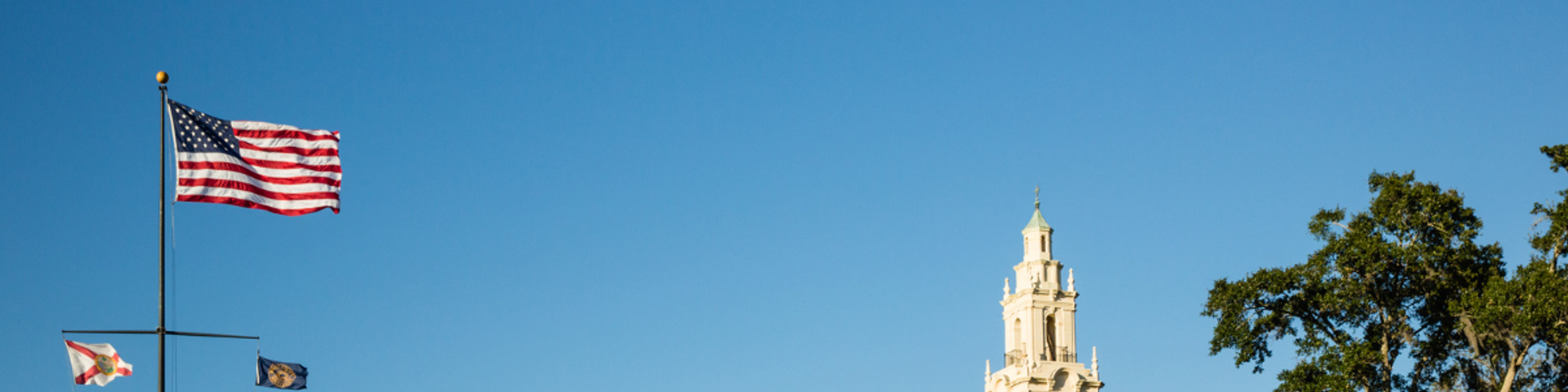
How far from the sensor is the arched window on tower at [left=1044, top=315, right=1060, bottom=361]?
86.0 m

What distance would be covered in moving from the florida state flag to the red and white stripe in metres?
3.31

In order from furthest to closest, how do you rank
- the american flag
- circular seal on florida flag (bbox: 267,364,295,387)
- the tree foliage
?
the tree foliage
circular seal on florida flag (bbox: 267,364,295,387)
the american flag

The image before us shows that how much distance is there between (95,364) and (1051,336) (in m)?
57.4

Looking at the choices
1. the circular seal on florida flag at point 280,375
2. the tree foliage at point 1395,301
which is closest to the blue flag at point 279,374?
the circular seal on florida flag at point 280,375

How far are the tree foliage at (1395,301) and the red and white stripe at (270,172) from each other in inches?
1508

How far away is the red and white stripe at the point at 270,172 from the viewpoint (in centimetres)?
3456

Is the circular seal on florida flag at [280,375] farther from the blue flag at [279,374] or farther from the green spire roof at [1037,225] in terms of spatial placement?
the green spire roof at [1037,225]

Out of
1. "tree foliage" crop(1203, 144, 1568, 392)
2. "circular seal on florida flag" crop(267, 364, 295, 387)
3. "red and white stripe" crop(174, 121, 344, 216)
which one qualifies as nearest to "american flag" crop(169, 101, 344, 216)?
"red and white stripe" crop(174, 121, 344, 216)

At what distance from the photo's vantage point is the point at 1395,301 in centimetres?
6612

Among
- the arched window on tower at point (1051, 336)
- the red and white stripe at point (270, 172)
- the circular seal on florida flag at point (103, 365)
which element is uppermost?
the arched window on tower at point (1051, 336)

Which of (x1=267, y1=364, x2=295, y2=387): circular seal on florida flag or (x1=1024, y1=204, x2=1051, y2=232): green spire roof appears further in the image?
(x1=1024, y1=204, x2=1051, y2=232): green spire roof

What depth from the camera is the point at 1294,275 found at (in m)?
66.2

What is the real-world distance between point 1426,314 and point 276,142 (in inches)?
1762

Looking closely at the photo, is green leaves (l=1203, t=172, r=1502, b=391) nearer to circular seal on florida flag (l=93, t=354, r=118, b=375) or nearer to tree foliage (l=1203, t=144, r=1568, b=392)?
tree foliage (l=1203, t=144, r=1568, b=392)
